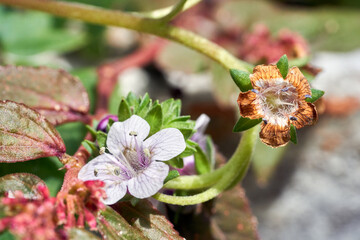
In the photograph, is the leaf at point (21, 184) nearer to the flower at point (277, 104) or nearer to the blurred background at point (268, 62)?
the flower at point (277, 104)

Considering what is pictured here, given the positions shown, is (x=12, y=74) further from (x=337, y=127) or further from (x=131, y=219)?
(x=337, y=127)

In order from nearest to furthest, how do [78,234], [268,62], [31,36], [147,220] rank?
[78,234], [147,220], [268,62], [31,36]

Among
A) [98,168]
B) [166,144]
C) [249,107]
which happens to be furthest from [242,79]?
[98,168]

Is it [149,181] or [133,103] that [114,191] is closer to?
[149,181]

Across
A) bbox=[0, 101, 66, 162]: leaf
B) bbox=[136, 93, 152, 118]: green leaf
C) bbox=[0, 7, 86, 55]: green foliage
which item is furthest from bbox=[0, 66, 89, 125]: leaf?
bbox=[0, 7, 86, 55]: green foliage

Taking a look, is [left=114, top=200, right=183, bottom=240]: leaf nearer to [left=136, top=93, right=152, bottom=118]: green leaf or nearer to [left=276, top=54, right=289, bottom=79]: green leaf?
[left=136, top=93, right=152, bottom=118]: green leaf
